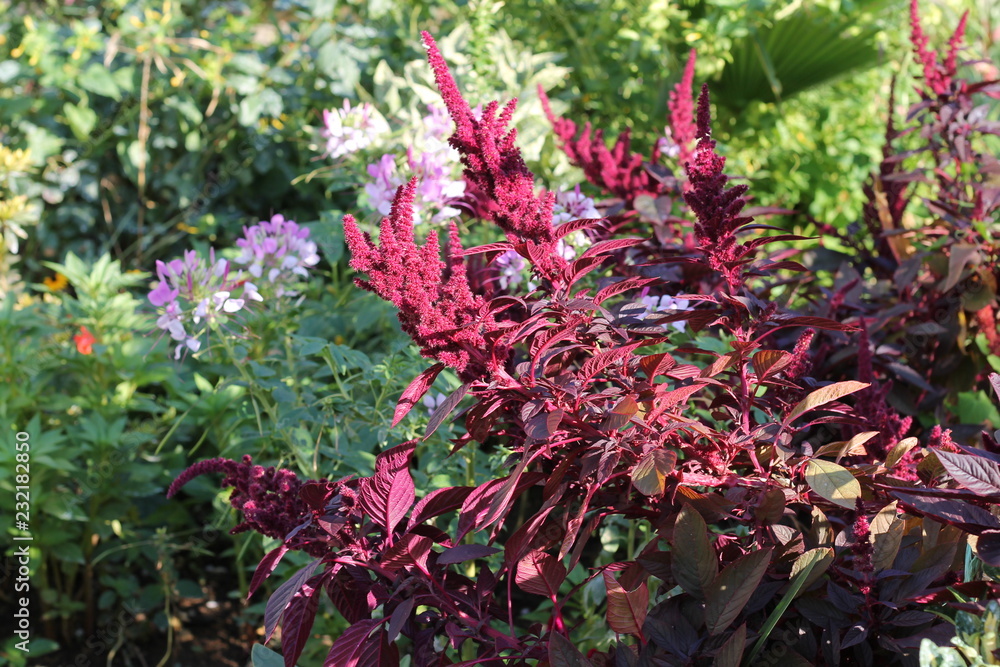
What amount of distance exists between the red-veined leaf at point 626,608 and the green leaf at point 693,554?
53mm

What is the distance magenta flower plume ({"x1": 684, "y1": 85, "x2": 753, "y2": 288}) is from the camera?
3.43ft

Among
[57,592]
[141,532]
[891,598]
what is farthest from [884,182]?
[57,592]

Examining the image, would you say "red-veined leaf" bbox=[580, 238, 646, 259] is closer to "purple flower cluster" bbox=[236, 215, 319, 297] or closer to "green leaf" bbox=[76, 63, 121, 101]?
"purple flower cluster" bbox=[236, 215, 319, 297]

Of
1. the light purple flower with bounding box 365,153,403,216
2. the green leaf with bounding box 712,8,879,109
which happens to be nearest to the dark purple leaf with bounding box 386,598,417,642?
the light purple flower with bounding box 365,153,403,216

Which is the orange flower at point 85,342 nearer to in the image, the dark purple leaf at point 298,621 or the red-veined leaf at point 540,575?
the dark purple leaf at point 298,621

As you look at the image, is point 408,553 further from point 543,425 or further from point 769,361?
point 769,361

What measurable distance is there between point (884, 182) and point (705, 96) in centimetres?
111

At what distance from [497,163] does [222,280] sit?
0.77 metres

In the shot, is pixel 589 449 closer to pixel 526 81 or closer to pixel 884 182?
pixel 884 182

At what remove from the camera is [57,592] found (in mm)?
2193

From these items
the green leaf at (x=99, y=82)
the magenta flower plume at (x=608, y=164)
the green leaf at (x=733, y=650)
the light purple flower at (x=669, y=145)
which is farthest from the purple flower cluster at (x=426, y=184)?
the green leaf at (x=99, y=82)

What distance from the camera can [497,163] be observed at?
3.47 feet

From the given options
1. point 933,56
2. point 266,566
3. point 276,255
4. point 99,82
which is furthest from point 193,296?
point 99,82

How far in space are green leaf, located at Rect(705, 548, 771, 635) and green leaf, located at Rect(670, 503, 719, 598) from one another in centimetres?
2
